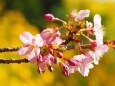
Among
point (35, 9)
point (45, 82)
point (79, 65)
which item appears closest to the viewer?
point (79, 65)

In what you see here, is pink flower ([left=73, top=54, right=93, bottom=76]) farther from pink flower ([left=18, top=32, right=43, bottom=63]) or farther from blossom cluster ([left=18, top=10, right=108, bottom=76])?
pink flower ([left=18, top=32, right=43, bottom=63])

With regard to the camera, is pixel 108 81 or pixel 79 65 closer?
pixel 79 65

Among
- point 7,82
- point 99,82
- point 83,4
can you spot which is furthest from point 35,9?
point 7,82

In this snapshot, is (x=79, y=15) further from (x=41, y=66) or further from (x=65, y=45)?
(x=41, y=66)

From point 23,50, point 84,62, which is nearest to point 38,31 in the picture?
point 84,62

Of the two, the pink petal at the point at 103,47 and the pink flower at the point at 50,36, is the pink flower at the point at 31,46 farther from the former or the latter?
the pink petal at the point at 103,47

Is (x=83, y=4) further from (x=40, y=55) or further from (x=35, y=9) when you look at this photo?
(x=40, y=55)

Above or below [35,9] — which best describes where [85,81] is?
below

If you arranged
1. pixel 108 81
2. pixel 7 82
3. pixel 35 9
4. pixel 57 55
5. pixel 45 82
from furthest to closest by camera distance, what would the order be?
pixel 35 9 → pixel 108 81 → pixel 45 82 → pixel 7 82 → pixel 57 55
